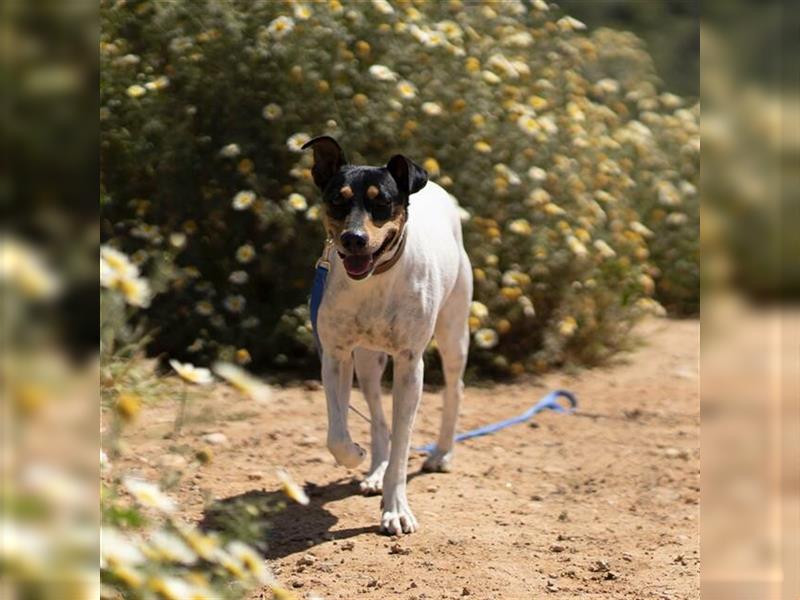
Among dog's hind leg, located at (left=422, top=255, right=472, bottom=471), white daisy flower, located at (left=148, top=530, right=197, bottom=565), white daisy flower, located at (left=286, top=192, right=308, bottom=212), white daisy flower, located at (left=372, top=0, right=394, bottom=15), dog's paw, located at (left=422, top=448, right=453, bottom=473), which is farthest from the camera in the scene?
white daisy flower, located at (left=372, top=0, right=394, bottom=15)

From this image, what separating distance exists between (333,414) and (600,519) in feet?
4.15

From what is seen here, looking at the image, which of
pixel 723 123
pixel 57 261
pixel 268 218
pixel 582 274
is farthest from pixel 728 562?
pixel 582 274

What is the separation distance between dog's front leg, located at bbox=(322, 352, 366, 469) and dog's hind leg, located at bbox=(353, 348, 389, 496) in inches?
16.3

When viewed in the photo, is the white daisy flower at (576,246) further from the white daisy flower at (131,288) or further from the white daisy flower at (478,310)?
the white daisy flower at (131,288)

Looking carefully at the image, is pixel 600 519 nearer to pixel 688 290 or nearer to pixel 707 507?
pixel 707 507

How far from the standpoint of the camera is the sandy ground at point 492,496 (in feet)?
14.5

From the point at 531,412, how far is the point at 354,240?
9.70ft

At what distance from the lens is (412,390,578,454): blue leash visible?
6.59 m

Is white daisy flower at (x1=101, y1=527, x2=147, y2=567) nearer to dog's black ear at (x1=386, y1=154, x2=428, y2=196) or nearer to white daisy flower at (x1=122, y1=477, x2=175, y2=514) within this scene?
white daisy flower at (x1=122, y1=477, x2=175, y2=514)

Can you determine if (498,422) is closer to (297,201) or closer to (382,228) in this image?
(297,201)

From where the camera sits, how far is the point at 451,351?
5734mm

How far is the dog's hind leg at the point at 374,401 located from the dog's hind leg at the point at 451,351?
12.7 inches

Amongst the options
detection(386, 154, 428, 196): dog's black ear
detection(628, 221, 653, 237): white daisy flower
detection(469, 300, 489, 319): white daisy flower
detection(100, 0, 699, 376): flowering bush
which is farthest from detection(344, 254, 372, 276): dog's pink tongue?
detection(628, 221, 653, 237): white daisy flower

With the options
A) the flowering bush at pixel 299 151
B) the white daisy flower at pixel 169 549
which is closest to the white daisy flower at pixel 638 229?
the flowering bush at pixel 299 151
